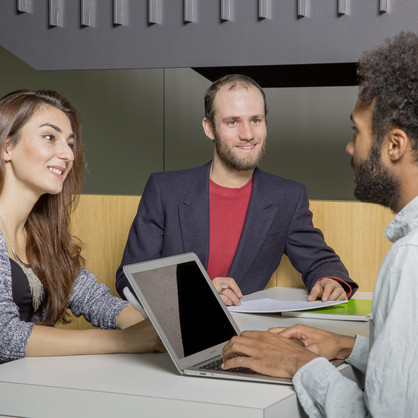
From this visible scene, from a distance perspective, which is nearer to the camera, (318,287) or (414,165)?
(414,165)

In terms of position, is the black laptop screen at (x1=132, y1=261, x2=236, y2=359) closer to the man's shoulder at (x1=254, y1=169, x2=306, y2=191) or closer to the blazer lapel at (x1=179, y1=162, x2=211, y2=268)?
the blazer lapel at (x1=179, y1=162, x2=211, y2=268)

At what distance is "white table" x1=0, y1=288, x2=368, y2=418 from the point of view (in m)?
1.17

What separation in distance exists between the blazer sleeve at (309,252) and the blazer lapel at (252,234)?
3.8 inches

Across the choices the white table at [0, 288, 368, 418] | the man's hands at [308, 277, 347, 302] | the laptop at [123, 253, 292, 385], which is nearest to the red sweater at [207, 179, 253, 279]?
the man's hands at [308, 277, 347, 302]

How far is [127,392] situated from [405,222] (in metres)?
0.56

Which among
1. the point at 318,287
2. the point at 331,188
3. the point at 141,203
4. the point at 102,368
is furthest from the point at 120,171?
the point at 102,368

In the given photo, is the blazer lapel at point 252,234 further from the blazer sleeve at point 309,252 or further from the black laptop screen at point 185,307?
the black laptop screen at point 185,307

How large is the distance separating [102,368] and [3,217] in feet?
2.15

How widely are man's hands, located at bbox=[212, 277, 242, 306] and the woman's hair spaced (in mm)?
424

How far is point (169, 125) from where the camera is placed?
623cm

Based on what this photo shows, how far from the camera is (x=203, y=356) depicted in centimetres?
142

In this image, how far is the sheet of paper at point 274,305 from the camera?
1949mm

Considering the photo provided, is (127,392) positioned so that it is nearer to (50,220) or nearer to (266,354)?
(266,354)

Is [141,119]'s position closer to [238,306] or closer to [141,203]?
[141,203]
